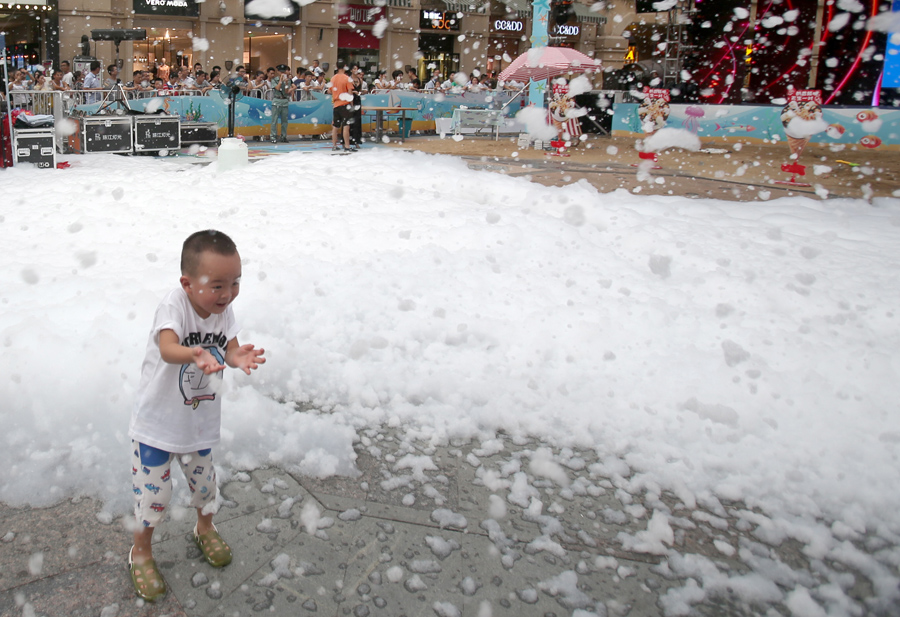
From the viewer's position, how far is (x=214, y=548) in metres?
2.47

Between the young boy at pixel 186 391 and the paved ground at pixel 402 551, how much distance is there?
16cm

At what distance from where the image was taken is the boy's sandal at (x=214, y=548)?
244 centimetres

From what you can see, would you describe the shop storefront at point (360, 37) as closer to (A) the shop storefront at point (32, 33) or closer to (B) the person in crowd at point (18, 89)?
(A) the shop storefront at point (32, 33)

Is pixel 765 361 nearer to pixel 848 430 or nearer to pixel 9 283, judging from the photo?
pixel 848 430

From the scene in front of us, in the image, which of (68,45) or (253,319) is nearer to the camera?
(253,319)

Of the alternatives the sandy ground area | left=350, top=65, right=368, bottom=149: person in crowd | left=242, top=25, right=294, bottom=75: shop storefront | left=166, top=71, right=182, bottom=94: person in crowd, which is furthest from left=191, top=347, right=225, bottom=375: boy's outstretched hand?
left=242, top=25, right=294, bottom=75: shop storefront

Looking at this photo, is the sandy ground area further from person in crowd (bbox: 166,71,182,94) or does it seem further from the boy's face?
the boy's face

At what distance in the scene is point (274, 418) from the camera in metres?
3.42

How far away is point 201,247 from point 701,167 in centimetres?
1325

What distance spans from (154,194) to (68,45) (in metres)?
21.2

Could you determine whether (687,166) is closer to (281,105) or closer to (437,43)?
(281,105)

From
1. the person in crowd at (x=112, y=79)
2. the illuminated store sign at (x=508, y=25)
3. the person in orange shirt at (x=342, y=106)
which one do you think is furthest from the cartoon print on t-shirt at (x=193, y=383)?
the illuminated store sign at (x=508, y=25)

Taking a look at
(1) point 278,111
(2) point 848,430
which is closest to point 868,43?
(1) point 278,111

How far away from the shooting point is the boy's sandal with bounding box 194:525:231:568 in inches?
96.2
